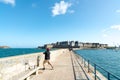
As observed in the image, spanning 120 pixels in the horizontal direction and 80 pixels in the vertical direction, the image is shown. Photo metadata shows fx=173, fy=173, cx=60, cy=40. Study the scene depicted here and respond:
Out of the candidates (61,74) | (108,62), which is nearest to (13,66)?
(61,74)

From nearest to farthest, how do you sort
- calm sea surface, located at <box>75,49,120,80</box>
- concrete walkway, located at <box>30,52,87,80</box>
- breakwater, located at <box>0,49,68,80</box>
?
breakwater, located at <box>0,49,68,80</box> < concrete walkway, located at <box>30,52,87,80</box> < calm sea surface, located at <box>75,49,120,80</box>

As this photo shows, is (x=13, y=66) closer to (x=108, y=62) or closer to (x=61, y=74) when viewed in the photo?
(x=61, y=74)

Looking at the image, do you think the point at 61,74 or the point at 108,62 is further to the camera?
the point at 108,62


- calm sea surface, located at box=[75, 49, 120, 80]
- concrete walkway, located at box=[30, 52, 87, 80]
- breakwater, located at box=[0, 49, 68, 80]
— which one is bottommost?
calm sea surface, located at box=[75, 49, 120, 80]

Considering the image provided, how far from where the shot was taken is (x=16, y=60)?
851cm

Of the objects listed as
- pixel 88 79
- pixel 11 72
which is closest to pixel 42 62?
pixel 88 79

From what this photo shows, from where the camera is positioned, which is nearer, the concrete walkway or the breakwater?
the breakwater

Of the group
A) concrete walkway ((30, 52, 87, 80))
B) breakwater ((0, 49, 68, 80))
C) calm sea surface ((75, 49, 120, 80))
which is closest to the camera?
breakwater ((0, 49, 68, 80))

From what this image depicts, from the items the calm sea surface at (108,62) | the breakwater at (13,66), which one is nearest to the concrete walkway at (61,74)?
the breakwater at (13,66)

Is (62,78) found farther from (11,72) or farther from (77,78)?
(11,72)

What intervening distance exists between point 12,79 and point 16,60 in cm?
133

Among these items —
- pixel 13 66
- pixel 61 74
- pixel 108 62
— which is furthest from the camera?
pixel 108 62

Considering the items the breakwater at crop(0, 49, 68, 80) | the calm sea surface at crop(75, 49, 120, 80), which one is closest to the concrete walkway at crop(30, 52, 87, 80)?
the breakwater at crop(0, 49, 68, 80)

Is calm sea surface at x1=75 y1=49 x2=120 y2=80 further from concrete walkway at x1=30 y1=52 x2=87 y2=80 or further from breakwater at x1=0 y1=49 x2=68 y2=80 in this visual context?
breakwater at x1=0 y1=49 x2=68 y2=80
